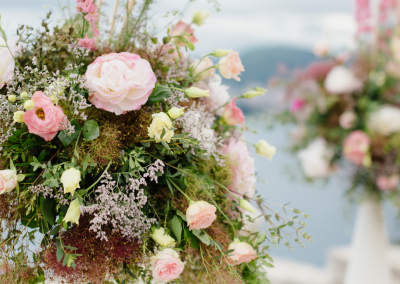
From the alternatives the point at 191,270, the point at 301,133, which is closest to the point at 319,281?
the point at 301,133

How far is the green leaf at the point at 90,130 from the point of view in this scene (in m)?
0.52

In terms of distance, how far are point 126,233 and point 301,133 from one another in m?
1.23

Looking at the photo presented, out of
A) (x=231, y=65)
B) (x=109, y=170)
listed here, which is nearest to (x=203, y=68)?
(x=231, y=65)

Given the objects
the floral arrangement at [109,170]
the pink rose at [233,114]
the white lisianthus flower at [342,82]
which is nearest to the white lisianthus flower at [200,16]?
the floral arrangement at [109,170]

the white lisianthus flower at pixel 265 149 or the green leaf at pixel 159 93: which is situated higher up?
the green leaf at pixel 159 93

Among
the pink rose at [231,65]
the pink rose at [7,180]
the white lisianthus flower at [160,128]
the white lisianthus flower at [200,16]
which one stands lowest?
the pink rose at [7,180]

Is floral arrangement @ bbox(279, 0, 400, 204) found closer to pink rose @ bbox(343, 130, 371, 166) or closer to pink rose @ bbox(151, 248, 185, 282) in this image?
pink rose @ bbox(343, 130, 371, 166)

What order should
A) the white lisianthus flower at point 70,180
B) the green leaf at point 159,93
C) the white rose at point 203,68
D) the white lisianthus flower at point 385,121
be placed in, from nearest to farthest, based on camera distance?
the white lisianthus flower at point 70,180, the green leaf at point 159,93, the white rose at point 203,68, the white lisianthus flower at point 385,121

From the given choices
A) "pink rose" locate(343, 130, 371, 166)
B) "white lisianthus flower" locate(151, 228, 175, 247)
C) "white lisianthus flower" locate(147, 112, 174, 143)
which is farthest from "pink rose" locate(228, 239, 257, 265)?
"pink rose" locate(343, 130, 371, 166)

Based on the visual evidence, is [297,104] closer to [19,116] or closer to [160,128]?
[160,128]

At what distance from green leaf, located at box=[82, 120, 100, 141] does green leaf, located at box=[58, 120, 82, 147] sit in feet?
0.04

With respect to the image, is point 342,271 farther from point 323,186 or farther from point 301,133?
point 301,133

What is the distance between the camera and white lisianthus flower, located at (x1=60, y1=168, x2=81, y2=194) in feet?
1.50

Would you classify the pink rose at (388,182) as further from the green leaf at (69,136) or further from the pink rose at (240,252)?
the green leaf at (69,136)
